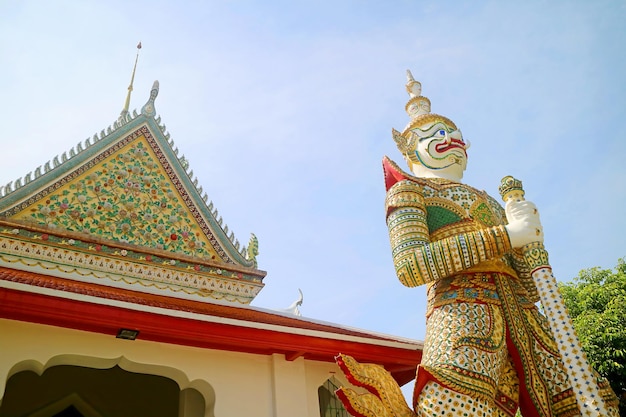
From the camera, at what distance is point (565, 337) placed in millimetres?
3137

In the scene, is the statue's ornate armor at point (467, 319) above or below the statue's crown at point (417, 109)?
below

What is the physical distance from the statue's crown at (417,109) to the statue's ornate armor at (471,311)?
0.76m

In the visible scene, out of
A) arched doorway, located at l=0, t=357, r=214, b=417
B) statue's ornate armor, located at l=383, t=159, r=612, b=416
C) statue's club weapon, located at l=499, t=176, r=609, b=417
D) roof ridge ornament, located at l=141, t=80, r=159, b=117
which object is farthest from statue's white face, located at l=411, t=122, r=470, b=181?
roof ridge ornament, located at l=141, t=80, r=159, b=117

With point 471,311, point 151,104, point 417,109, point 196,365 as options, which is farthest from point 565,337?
point 151,104

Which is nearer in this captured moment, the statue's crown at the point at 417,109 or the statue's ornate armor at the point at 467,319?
the statue's ornate armor at the point at 467,319

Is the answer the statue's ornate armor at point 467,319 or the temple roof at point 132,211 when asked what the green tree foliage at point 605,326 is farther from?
the temple roof at point 132,211

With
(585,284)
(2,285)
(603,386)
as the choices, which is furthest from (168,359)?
(585,284)

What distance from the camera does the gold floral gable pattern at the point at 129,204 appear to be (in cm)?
622

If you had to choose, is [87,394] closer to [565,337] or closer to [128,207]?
[128,207]

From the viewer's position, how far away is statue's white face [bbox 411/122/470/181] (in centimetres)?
435

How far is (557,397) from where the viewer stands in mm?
3283

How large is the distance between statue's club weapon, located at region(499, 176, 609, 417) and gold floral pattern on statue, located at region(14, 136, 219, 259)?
4232 mm

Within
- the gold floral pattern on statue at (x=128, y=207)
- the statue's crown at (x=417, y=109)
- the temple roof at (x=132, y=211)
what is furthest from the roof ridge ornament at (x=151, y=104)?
the statue's crown at (x=417, y=109)

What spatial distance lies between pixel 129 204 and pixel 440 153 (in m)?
3.89
